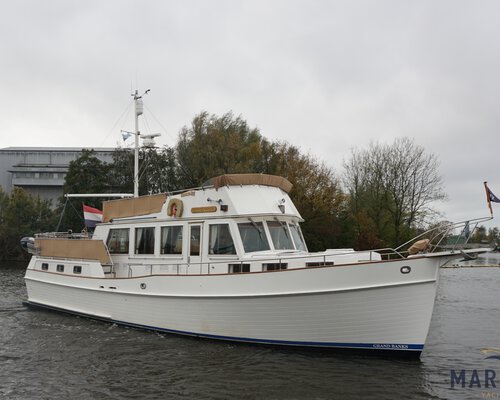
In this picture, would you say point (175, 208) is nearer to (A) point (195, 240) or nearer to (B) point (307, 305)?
(A) point (195, 240)

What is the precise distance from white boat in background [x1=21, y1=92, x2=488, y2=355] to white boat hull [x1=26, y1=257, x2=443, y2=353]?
0.02 meters

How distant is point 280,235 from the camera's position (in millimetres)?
13047

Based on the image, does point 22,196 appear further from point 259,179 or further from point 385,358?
point 385,358

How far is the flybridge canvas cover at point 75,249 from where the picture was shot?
1511cm

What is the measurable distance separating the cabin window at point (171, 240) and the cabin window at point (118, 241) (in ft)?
5.68

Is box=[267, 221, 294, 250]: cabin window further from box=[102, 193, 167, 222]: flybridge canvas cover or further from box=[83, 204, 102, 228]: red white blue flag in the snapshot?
box=[83, 204, 102, 228]: red white blue flag

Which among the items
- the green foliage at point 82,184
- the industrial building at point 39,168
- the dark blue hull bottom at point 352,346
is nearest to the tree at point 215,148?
the green foliage at point 82,184

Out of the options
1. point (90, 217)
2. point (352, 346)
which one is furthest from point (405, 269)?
point (90, 217)

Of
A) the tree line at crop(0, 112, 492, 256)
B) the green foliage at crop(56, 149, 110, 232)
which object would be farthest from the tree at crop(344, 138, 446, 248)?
the green foliage at crop(56, 149, 110, 232)

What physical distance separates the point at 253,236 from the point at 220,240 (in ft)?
2.92


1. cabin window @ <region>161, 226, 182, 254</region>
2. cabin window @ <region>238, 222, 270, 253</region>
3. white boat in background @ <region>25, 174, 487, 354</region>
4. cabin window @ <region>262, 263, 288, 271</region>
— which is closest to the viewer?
white boat in background @ <region>25, 174, 487, 354</region>

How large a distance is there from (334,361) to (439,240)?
3.55 meters

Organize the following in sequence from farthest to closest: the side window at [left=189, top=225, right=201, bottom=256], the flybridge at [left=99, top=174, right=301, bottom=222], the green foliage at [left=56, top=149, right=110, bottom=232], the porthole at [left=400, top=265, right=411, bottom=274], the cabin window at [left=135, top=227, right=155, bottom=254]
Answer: the green foliage at [left=56, top=149, right=110, bottom=232] < the cabin window at [left=135, top=227, right=155, bottom=254] < the side window at [left=189, top=225, right=201, bottom=256] < the flybridge at [left=99, top=174, right=301, bottom=222] < the porthole at [left=400, top=265, right=411, bottom=274]

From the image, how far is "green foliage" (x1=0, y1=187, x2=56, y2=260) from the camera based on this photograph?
49.5m
